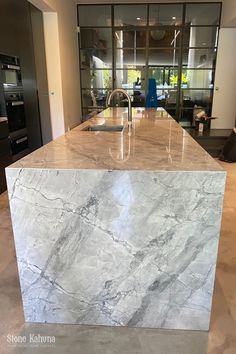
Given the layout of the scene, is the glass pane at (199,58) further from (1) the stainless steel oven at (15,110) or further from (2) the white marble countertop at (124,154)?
(2) the white marble countertop at (124,154)

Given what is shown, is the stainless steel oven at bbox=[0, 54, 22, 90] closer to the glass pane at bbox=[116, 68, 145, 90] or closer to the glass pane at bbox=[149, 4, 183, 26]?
the glass pane at bbox=[116, 68, 145, 90]

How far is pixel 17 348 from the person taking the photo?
140 cm

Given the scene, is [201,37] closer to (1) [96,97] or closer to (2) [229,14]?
(2) [229,14]

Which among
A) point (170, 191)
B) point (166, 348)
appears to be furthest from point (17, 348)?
point (170, 191)

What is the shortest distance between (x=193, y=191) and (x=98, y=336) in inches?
35.7

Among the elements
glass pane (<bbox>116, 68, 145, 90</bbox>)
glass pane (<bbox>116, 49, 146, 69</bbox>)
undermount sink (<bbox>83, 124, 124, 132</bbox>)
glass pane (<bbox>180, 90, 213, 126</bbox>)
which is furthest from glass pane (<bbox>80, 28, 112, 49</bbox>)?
undermount sink (<bbox>83, 124, 124, 132</bbox>)

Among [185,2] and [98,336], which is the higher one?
[185,2]

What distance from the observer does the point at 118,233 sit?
53.0 inches

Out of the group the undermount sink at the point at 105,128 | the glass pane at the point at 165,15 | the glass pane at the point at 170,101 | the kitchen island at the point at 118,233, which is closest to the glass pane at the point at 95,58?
the glass pane at the point at 165,15

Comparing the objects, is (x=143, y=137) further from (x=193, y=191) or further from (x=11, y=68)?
(x=11, y=68)

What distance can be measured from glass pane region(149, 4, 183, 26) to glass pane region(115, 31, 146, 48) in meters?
0.34

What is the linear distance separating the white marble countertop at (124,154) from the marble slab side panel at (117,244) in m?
0.06

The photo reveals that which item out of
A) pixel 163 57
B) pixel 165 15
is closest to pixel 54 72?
pixel 163 57

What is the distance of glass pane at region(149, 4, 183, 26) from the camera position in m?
6.09
